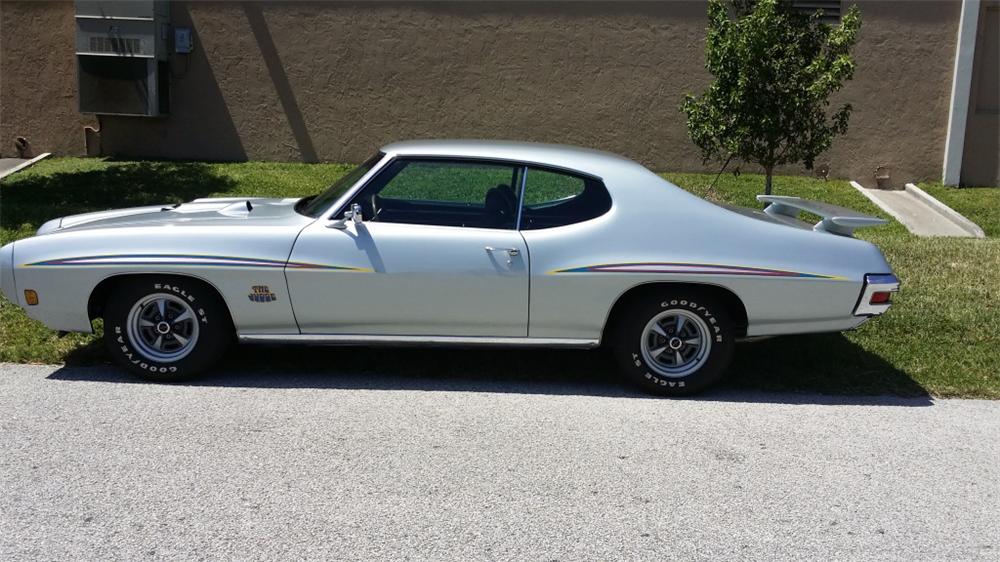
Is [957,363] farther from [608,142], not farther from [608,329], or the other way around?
[608,142]

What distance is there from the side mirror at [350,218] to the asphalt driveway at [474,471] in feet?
3.06

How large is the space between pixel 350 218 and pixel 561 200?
49.1 inches

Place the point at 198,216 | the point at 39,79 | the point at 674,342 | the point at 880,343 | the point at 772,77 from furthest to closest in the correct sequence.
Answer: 1. the point at 39,79
2. the point at 772,77
3. the point at 880,343
4. the point at 198,216
5. the point at 674,342

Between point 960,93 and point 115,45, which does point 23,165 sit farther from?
point 960,93

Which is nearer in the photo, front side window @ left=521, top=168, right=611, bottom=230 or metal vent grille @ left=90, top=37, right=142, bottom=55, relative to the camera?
front side window @ left=521, top=168, right=611, bottom=230

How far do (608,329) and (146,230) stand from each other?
271 cm

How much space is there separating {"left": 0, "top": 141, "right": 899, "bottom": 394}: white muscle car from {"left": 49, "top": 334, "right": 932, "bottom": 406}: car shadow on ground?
316 millimetres

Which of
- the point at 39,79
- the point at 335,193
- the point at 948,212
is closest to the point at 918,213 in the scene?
the point at 948,212

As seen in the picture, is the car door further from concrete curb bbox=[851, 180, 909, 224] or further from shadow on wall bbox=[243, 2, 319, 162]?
shadow on wall bbox=[243, 2, 319, 162]

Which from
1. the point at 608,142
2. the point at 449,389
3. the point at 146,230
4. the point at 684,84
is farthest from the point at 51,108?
the point at 449,389

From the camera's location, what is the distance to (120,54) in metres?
14.4

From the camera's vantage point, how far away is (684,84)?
14.6m

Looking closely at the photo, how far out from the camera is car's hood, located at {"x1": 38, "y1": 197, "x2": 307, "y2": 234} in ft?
20.5

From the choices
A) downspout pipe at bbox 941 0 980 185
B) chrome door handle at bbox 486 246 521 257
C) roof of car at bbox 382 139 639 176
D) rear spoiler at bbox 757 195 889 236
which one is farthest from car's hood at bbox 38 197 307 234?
downspout pipe at bbox 941 0 980 185
